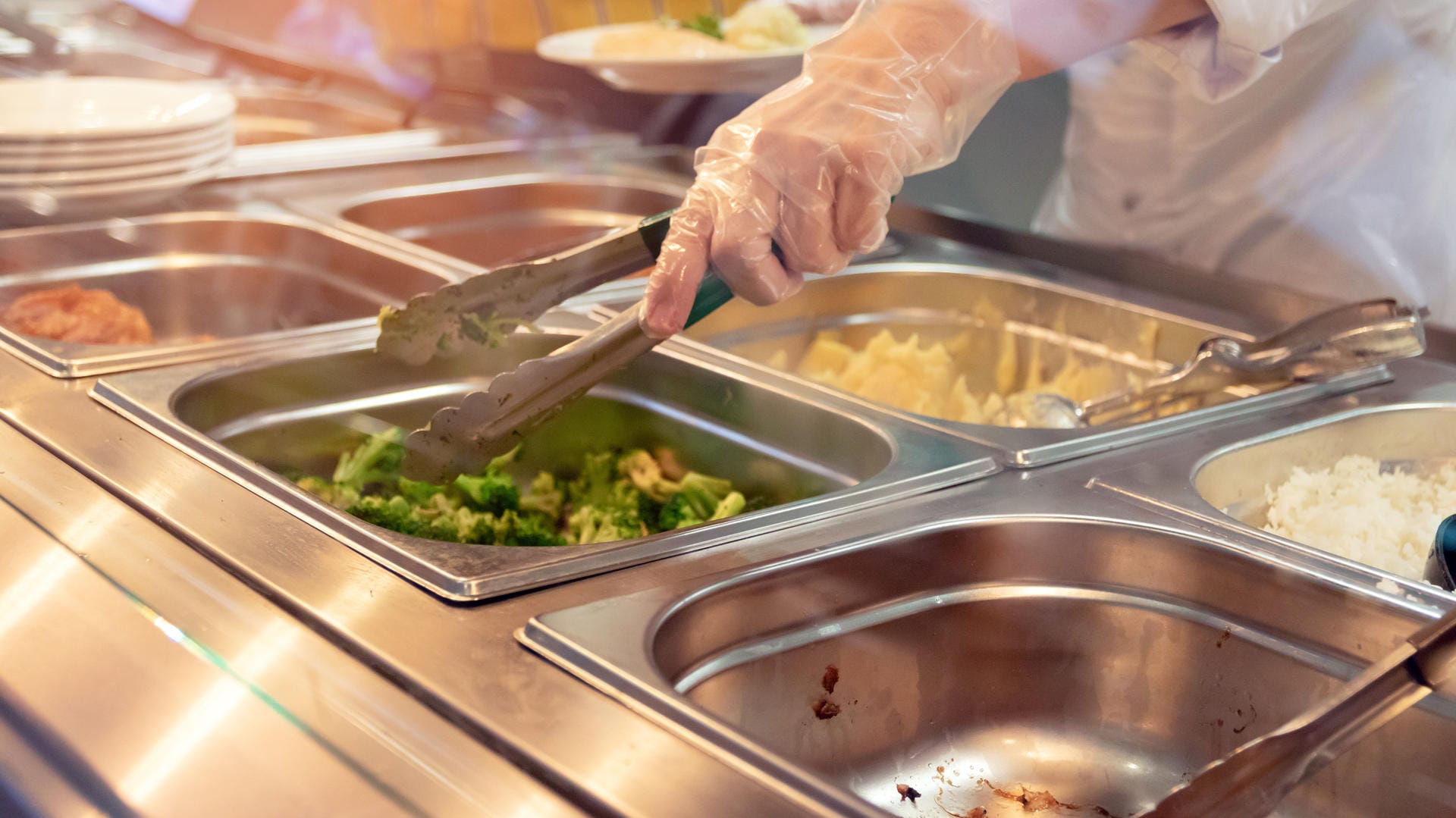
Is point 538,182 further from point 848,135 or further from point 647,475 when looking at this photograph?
point 848,135

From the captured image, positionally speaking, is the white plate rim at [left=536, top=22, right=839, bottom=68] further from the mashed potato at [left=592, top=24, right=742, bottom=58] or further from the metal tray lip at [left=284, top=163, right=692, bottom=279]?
the metal tray lip at [left=284, top=163, right=692, bottom=279]

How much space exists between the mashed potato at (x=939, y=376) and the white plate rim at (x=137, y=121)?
92cm

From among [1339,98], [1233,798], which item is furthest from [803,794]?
[1339,98]

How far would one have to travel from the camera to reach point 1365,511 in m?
1.06

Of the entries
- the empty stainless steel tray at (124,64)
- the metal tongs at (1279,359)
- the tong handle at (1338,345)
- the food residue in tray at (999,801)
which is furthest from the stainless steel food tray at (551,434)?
the empty stainless steel tray at (124,64)

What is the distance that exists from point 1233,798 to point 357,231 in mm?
1407

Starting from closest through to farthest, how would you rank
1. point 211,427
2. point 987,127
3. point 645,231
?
point 645,231
point 211,427
point 987,127

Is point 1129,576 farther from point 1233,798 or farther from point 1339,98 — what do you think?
point 1339,98

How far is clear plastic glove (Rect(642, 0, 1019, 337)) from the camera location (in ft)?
3.26

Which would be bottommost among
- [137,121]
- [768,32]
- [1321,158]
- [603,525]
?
[603,525]

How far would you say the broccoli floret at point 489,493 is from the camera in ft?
3.94

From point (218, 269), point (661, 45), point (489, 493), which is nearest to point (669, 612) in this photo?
point (489, 493)

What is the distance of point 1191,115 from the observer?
5.75ft

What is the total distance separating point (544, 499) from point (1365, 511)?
2.53 feet
